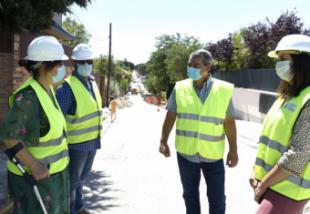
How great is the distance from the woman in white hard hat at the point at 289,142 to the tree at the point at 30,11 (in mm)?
6362

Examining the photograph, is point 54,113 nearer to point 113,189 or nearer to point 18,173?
point 18,173

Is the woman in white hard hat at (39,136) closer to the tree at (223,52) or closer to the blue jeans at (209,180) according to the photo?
the blue jeans at (209,180)

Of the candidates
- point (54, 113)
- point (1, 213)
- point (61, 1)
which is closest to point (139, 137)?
point (61, 1)

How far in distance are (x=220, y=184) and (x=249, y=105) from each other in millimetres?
20206

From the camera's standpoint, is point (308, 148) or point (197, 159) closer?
point (308, 148)

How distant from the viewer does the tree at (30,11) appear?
28.0ft

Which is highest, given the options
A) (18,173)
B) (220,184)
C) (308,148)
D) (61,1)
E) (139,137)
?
(61,1)

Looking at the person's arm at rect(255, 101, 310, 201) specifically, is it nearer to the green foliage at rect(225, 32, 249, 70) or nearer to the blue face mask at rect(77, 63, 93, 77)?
the blue face mask at rect(77, 63, 93, 77)

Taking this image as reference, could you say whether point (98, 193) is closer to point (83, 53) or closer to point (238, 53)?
point (83, 53)

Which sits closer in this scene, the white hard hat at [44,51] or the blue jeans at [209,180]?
the white hard hat at [44,51]

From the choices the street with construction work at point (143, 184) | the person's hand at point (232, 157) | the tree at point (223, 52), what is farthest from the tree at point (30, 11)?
the tree at point (223, 52)

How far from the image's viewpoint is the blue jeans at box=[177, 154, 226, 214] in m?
4.65

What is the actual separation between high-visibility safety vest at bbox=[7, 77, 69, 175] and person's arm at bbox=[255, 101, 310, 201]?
1.65 m

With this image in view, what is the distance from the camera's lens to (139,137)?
562 inches
